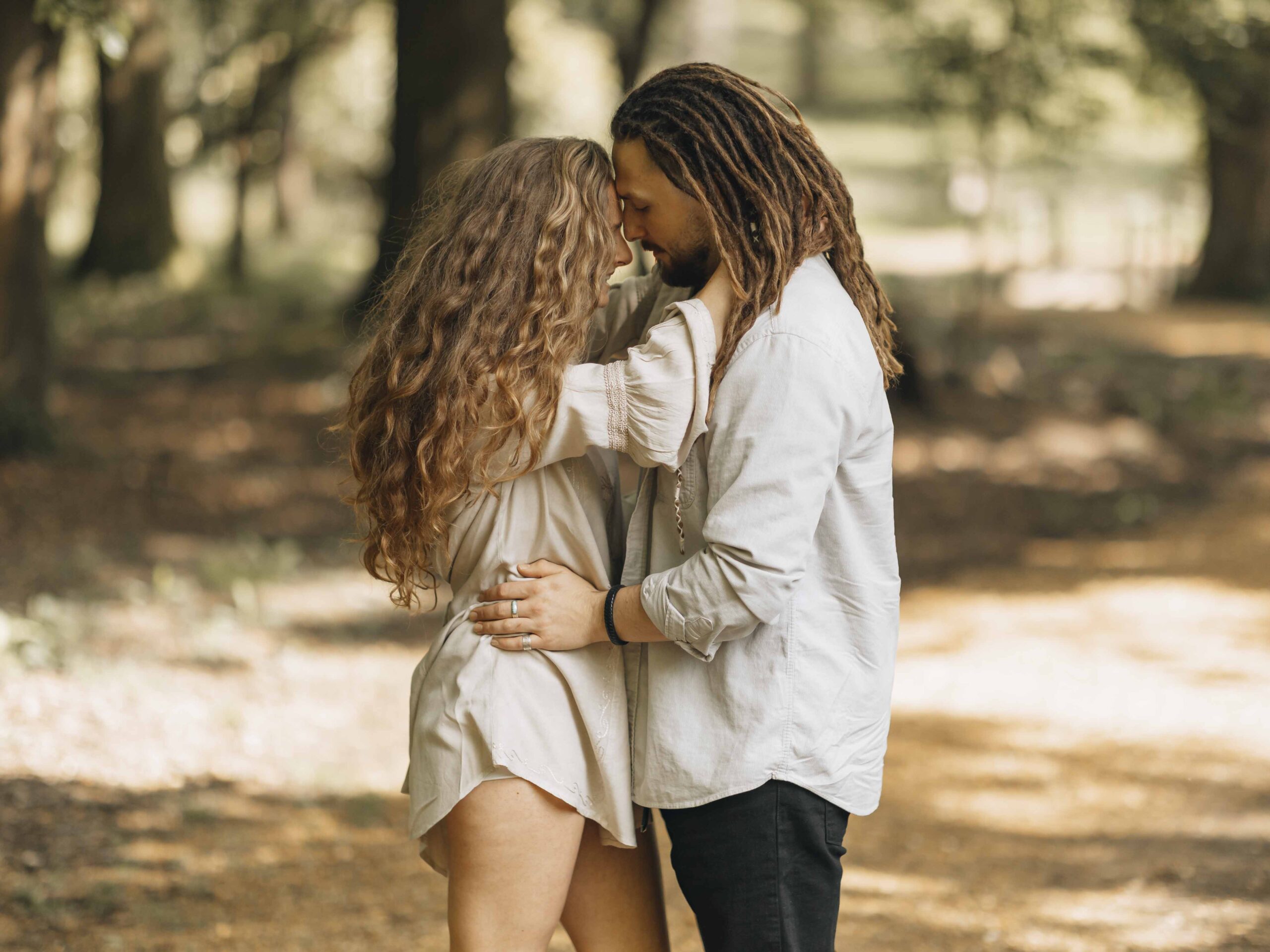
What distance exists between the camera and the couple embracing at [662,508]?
2.18 meters

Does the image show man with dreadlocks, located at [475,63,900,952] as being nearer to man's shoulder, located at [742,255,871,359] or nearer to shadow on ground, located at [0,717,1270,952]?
man's shoulder, located at [742,255,871,359]

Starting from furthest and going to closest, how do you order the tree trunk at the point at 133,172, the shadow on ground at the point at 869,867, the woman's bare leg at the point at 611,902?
the tree trunk at the point at 133,172, the shadow on ground at the point at 869,867, the woman's bare leg at the point at 611,902

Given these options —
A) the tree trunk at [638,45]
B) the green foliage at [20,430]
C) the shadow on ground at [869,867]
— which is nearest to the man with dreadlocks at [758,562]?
the shadow on ground at [869,867]

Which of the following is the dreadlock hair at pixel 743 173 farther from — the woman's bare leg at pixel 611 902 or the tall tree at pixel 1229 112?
the tall tree at pixel 1229 112

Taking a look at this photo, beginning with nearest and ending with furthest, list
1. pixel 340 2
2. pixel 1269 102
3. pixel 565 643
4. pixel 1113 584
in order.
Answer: pixel 565 643 → pixel 1113 584 → pixel 1269 102 → pixel 340 2

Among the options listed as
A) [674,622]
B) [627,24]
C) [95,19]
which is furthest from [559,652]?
[627,24]

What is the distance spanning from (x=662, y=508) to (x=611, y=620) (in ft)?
0.77

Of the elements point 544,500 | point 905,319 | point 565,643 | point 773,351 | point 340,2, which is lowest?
point 905,319

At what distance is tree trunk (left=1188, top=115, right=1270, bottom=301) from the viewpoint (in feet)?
52.6

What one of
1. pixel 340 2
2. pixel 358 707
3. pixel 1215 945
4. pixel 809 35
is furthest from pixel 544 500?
pixel 809 35

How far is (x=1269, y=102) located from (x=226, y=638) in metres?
9.27

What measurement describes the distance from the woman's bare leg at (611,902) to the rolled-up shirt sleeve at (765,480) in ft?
2.09

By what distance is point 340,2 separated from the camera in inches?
779

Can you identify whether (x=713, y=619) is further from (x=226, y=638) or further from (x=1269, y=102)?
(x=1269, y=102)
